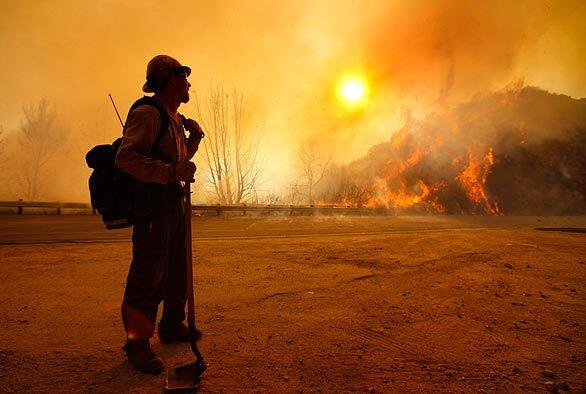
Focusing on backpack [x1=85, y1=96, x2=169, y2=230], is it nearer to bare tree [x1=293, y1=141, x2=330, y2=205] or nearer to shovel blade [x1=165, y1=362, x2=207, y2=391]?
shovel blade [x1=165, y1=362, x2=207, y2=391]

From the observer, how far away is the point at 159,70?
2680 millimetres

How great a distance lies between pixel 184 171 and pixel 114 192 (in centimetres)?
52

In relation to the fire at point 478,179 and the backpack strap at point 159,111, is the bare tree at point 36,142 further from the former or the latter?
the fire at point 478,179

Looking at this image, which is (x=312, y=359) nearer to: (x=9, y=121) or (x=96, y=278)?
(x=96, y=278)

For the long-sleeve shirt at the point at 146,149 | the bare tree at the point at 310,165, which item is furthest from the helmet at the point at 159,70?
the bare tree at the point at 310,165

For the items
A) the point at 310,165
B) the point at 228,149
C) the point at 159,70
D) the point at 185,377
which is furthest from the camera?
the point at 310,165

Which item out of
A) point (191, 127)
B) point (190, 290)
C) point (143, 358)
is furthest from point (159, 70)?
point (143, 358)

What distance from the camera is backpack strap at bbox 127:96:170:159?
2508 mm

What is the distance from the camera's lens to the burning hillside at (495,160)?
2605cm

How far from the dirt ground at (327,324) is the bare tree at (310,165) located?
87.3 feet

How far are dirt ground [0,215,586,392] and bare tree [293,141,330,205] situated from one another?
87.3 feet

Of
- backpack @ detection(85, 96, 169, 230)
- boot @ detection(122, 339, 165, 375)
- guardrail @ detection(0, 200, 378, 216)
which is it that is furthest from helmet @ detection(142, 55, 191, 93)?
guardrail @ detection(0, 200, 378, 216)

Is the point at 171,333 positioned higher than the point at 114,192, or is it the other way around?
the point at 114,192

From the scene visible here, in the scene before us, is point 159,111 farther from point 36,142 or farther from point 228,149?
point 36,142
